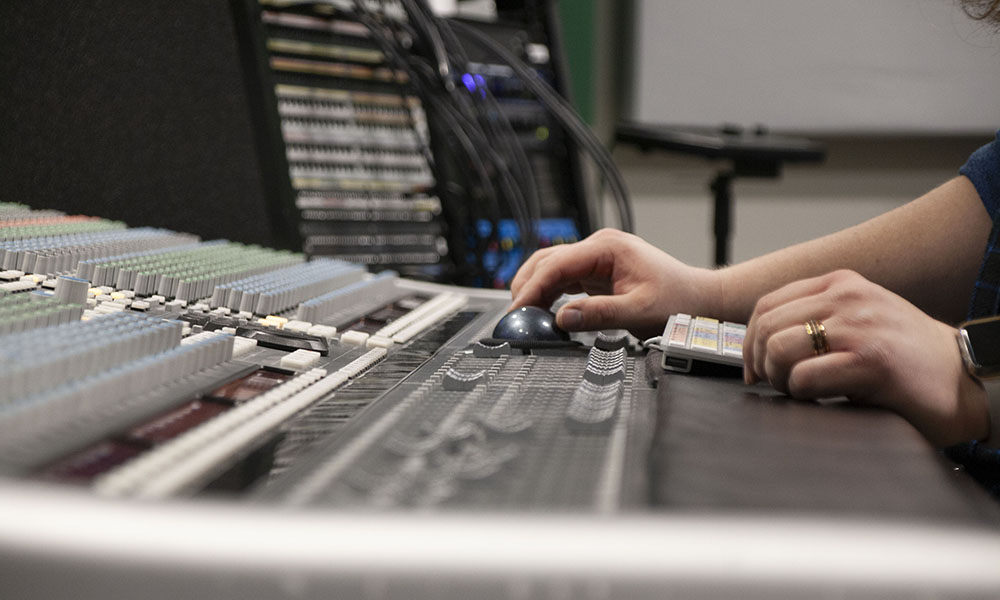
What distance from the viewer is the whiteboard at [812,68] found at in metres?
3.32

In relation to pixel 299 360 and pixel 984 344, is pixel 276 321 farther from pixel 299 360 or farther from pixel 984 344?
pixel 984 344

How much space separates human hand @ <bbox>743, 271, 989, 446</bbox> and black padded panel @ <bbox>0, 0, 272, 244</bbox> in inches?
37.4

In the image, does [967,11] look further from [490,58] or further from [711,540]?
[490,58]

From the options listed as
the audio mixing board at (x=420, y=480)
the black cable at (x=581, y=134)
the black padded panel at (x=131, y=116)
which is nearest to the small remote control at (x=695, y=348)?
the audio mixing board at (x=420, y=480)

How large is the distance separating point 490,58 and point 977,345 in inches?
69.9

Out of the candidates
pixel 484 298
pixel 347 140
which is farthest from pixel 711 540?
pixel 347 140

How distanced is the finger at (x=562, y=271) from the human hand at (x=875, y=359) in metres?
0.36

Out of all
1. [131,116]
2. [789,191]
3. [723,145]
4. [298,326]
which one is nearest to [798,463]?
[298,326]

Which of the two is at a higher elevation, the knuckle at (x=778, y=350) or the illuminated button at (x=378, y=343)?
the knuckle at (x=778, y=350)

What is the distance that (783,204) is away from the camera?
12.0ft

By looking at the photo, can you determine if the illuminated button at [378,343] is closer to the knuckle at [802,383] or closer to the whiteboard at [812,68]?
the knuckle at [802,383]

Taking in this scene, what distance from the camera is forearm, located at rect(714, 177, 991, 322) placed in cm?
94

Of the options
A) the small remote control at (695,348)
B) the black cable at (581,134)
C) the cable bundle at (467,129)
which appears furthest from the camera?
the black cable at (581,134)

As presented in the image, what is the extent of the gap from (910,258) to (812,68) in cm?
272
